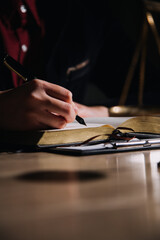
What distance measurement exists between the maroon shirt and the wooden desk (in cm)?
78

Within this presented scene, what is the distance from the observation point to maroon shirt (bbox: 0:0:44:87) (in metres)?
1.03

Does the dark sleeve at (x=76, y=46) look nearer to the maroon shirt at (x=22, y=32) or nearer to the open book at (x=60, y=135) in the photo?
the maroon shirt at (x=22, y=32)

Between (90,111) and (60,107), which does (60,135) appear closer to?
(60,107)

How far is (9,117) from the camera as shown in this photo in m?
0.50

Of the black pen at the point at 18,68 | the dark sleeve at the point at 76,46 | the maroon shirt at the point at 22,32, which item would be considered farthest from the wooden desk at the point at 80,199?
the dark sleeve at the point at 76,46

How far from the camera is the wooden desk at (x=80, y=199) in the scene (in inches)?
5.6

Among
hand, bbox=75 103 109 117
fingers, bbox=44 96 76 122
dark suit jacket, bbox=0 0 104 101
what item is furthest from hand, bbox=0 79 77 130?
dark suit jacket, bbox=0 0 104 101

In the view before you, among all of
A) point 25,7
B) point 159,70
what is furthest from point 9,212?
point 159,70

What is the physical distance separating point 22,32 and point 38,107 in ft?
2.15

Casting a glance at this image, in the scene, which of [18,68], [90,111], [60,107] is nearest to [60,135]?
[60,107]

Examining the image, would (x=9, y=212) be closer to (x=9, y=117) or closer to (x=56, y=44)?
(x=9, y=117)

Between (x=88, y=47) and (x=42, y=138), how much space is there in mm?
1026

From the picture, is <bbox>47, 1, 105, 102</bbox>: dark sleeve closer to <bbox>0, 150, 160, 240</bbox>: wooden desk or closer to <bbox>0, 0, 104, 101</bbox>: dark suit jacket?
<bbox>0, 0, 104, 101</bbox>: dark suit jacket

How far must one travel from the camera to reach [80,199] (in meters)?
0.20
